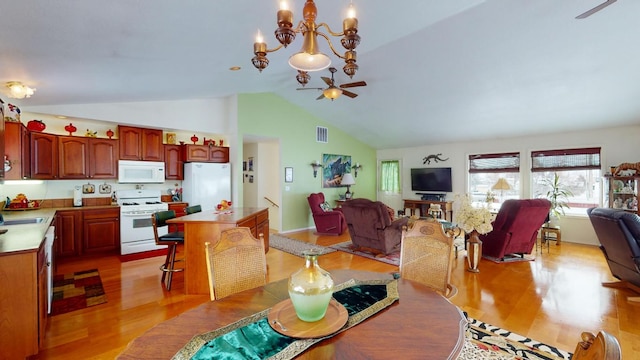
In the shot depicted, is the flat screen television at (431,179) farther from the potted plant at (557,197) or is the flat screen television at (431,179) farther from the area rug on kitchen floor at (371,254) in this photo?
the area rug on kitchen floor at (371,254)

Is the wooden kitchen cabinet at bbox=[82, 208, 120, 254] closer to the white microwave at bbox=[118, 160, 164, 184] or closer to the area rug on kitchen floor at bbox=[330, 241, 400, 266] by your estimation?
the white microwave at bbox=[118, 160, 164, 184]

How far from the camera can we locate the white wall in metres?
5.33


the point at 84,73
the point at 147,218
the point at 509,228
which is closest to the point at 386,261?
the point at 509,228

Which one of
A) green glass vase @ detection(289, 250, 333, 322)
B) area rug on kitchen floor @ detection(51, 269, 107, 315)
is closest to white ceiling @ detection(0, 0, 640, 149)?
green glass vase @ detection(289, 250, 333, 322)

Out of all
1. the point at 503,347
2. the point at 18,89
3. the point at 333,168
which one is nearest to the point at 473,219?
the point at 503,347

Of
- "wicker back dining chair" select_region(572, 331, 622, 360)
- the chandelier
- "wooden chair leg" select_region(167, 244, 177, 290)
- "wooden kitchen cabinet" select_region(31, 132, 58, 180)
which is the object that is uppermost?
the chandelier

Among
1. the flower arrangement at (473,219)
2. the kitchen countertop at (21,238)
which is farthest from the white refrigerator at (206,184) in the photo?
the flower arrangement at (473,219)

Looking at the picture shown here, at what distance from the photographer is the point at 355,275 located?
189 cm

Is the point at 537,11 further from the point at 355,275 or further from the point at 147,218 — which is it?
the point at 147,218

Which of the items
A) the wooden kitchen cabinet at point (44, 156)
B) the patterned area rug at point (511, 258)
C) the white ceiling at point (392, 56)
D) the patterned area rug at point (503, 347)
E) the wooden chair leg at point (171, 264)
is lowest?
the patterned area rug at point (503, 347)

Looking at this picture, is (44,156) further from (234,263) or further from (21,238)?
(234,263)

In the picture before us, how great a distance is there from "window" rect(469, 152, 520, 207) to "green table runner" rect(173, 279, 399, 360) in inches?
236

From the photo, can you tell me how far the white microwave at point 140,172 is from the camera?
16.7ft

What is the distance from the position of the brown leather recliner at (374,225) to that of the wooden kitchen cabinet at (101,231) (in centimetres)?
409
